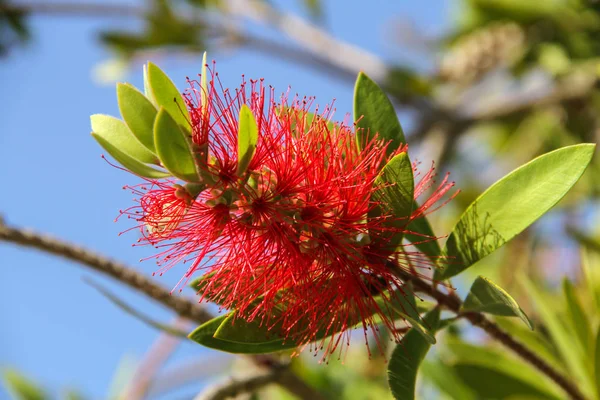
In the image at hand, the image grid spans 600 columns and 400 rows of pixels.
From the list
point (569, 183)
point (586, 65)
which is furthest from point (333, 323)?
point (586, 65)

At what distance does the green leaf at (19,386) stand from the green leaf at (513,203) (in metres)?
2.16

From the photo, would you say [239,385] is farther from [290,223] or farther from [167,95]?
[167,95]

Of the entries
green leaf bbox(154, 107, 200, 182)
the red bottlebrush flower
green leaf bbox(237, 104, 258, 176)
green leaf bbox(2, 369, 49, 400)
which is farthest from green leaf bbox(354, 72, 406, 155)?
green leaf bbox(2, 369, 49, 400)

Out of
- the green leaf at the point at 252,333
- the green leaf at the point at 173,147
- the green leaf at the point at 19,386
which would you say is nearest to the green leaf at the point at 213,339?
the green leaf at the point at 252,333

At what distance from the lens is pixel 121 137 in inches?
42.1

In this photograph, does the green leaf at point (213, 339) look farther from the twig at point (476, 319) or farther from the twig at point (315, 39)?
the twig at point (315, 39)

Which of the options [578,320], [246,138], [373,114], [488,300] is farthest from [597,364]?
[246,138]

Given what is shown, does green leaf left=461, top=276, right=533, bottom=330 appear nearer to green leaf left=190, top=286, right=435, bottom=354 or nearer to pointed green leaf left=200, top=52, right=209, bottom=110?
green leaf left=190, top=286, right=435, bottom=354

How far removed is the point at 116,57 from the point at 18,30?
57cm

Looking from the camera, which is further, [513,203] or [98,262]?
[98,262]

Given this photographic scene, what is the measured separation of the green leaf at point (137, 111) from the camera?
3.20 feet

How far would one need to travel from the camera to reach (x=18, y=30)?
3.54m

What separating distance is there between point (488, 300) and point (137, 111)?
67 centimetres

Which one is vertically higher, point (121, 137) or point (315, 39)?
point (315, 39)
